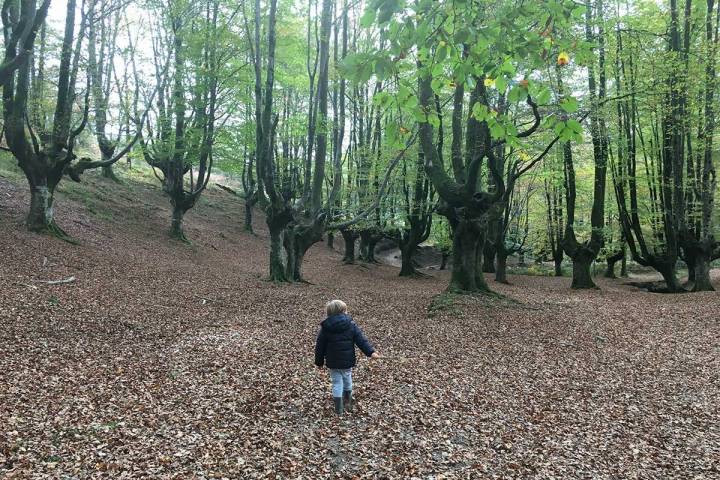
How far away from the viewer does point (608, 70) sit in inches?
741

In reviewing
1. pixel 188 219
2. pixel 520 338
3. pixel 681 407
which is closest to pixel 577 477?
pixel 681 407

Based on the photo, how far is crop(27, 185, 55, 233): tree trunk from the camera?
15.0m

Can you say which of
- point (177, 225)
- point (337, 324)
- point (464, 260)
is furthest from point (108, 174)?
point (337, 324)

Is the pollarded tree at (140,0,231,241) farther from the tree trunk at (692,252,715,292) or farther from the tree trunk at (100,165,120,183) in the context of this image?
the tree trunk at (692,252,715,292)

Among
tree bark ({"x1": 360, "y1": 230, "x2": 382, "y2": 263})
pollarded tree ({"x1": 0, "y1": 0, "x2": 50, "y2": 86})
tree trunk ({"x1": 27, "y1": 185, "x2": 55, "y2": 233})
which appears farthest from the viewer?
tree bark ({"x1": 360, "y1": 230, "x2": 382, "y2": 263})

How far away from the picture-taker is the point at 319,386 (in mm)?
6766

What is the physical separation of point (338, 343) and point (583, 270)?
63.5 ft

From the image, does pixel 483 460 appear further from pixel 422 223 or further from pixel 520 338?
pixel 422 223

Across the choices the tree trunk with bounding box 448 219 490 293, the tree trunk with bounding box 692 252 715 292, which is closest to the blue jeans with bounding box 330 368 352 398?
the tree trunk with bounding box 448 219 490 293

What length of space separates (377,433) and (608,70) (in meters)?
19.3

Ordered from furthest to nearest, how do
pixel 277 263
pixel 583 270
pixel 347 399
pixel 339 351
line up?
pixel 583 270 → pixel 277 263 → pixel 347 399 → pixel 339 351

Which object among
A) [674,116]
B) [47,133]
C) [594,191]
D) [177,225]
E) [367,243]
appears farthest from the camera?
[367,243]

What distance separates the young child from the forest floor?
31 cm

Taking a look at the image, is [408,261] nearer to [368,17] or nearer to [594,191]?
[594,191]
